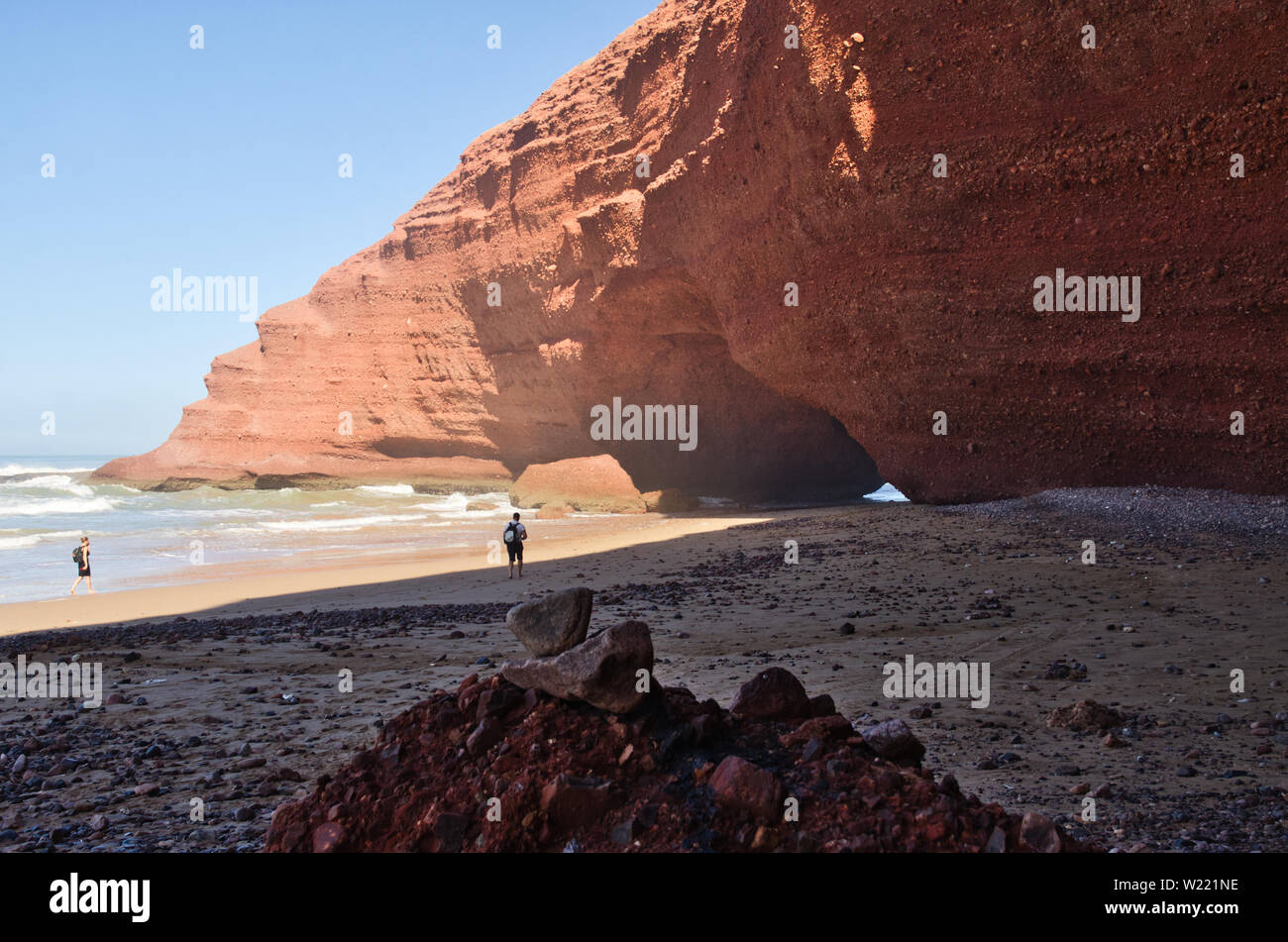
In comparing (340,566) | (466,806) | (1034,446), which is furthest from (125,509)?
(466,806)

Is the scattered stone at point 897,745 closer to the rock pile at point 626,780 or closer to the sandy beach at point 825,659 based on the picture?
the rock pile at point 626,780

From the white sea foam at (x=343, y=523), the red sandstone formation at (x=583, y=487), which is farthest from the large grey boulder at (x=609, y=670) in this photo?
the red sandstone formation at (x=583, y=487)

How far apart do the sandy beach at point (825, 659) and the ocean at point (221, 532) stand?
9.51 feet

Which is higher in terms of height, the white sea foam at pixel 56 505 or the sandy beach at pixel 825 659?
the white sea foam at pixel 56 505

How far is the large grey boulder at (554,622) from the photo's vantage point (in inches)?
148

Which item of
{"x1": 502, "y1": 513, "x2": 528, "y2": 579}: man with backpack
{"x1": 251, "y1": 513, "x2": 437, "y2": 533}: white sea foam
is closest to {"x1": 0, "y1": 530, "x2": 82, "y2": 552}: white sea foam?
{"x1": 251, "y1": 513, "x2": 437, "y2": 533}: white sea foam

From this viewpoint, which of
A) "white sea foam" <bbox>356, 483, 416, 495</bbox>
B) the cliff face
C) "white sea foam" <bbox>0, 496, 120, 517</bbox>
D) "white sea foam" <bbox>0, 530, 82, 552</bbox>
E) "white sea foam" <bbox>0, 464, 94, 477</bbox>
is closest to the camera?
the cliff face

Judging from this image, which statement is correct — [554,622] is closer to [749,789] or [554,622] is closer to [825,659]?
[749,789]

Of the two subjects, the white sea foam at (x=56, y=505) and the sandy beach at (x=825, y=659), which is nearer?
the sandy beach at (x=825, y=659)

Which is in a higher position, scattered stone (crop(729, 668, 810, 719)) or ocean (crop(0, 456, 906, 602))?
scattered stone (crop(729, 668, 810, 719))

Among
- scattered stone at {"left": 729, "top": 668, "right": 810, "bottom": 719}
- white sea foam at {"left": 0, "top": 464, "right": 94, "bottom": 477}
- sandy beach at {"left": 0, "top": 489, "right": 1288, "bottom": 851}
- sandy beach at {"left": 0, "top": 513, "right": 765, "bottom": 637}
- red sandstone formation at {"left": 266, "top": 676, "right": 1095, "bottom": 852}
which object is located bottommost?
sandy beach at {"left": 0, "top": 513, "right": 765, "bottom": 637}

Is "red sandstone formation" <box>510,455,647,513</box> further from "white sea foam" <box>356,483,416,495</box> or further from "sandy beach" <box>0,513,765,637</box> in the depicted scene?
"sandy beach" <box>0,513,765,637</box>

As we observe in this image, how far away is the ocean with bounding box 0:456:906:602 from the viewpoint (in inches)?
637
